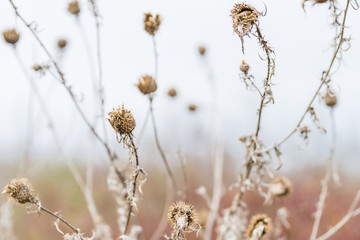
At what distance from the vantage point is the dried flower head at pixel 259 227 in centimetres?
108

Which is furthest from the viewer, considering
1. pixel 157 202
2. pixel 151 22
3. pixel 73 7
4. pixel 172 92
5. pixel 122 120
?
pixel 157 202

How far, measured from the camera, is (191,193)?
557cm

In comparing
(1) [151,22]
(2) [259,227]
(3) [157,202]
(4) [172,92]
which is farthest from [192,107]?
(3) [157,202]

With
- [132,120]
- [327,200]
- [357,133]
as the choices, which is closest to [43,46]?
[132,120]

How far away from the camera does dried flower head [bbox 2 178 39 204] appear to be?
97 cm

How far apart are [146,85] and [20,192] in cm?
40

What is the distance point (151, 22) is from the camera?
124 cm

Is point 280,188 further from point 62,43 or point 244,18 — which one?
point 62,43

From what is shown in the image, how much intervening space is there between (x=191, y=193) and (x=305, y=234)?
2369 millimetres

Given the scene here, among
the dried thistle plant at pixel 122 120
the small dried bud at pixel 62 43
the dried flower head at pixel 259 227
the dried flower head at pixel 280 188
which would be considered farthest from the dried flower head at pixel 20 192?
the small dried bud at pixel 62 43

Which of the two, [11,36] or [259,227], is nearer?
[259,227]

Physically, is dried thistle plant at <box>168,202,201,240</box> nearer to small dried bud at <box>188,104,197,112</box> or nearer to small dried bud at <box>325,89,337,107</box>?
small dried bud at <box>325,89,337,107</box>

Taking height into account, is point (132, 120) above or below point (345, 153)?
below

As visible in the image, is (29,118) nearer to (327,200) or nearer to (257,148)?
(257,148)
